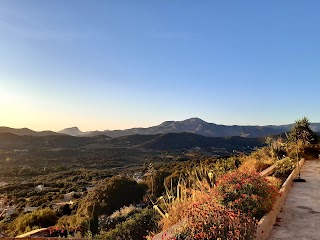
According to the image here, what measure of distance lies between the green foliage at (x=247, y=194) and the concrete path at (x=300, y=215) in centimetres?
43

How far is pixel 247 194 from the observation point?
5645 mm

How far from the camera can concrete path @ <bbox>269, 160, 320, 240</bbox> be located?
5.40 metres

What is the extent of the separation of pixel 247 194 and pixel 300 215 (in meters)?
1.78

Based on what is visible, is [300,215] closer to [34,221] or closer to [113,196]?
[34,221]

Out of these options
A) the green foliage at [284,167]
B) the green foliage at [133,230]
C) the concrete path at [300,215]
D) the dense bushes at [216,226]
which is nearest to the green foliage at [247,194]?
the concrete path at [300,215]

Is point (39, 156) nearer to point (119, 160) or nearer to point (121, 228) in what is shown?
point (119, 160)

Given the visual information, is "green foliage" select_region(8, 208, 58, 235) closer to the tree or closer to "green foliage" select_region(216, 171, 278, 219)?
"green foliage" select_region(216, 171, 278, 219)

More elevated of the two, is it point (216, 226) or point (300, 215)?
point (216, 226)

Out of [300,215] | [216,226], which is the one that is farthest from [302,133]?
[216,226]

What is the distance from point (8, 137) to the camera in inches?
4628

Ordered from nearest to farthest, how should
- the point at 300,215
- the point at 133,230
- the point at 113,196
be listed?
the point at 300,215
the point at 133,230
the point at 113,196

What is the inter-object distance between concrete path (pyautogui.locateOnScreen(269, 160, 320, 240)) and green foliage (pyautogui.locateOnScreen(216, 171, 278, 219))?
43cm

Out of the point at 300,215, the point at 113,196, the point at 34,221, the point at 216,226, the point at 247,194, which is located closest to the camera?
the point at 216,226

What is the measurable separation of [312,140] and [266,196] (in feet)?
58.6
